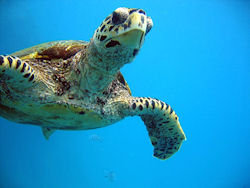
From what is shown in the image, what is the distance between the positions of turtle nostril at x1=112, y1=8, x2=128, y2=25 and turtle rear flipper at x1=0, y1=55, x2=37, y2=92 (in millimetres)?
943

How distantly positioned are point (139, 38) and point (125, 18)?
0.61 ft

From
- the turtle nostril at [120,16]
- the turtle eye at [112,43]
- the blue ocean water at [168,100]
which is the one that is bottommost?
the turtle eye at [112,43]

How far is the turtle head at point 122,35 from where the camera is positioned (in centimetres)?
133

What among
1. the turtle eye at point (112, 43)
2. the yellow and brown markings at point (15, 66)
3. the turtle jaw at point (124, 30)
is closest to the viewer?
the turtle jaw at point (124, 30)

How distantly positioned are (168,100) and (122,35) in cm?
3447

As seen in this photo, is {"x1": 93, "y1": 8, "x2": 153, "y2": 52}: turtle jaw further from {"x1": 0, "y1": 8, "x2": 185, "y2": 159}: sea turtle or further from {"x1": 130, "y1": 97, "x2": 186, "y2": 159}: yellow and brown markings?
{"x1": 130, "y1": 97, "x2": 186, "y2": 159}: yellow and brown markings

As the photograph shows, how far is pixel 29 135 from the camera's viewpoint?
611 inches

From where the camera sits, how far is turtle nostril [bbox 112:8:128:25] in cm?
139

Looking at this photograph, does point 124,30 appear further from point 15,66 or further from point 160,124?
point 160,124

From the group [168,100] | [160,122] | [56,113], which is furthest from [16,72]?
[168,100]

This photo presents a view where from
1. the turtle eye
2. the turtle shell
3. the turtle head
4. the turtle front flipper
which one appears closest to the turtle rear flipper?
the turtle shell

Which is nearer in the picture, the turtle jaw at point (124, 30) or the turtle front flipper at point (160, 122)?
the turtle jaw at point (124, 30)

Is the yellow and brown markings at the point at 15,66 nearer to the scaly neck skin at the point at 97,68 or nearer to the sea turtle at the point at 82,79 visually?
the sea turtle at the point at 82,79

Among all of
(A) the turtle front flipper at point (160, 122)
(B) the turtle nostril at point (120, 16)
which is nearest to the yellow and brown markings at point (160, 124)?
(A) the turtle front flipper at point (160, 122)
